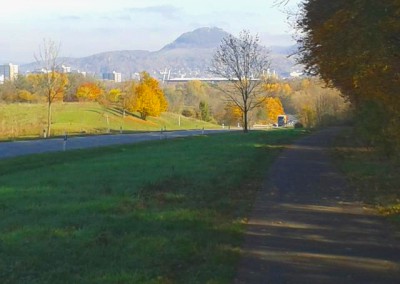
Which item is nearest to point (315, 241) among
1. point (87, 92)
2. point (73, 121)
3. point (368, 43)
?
point (368, 43)

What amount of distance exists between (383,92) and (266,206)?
3372 millimetres

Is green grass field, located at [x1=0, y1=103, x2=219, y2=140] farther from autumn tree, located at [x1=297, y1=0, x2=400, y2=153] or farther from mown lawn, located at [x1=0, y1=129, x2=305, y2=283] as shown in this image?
autumn tree, located at [x1=297, y1=0, x2=400, y2=153]

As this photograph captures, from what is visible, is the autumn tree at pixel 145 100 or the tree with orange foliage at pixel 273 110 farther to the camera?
the tree with orange foliage at pixel 273 110

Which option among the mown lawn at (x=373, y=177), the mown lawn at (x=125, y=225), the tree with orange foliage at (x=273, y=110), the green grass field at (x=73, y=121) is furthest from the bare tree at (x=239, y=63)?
the tree with orange foliage at (x=273, y=110)

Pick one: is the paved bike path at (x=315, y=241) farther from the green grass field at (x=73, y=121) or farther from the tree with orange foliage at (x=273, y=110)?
the tree with orange foliage at (x=273, y=110)

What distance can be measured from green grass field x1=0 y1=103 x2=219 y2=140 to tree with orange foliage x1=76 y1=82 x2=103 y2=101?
19.8 metres

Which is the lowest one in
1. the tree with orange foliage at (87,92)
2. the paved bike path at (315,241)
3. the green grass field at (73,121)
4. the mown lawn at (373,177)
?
the paved bike path at (315,241)

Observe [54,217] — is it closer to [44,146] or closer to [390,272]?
[390,272]

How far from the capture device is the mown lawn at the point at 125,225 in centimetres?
822

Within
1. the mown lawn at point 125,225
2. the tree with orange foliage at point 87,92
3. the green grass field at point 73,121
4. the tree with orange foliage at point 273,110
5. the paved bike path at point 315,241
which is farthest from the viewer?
the tree with orange foliage at point 87,92

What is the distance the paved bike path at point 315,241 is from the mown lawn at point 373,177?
1.26ft

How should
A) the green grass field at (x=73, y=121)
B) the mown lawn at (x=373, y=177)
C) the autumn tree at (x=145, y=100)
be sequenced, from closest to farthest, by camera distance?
1. the mown lawn at (x=373, y=177)
2. the green grass field at (x=73, y=121)
3. the autumn tree at (x=145, y=100)

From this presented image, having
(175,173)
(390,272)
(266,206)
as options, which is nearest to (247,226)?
(266,206)

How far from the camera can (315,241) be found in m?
10.7
